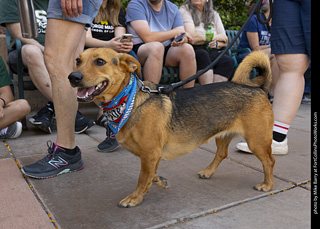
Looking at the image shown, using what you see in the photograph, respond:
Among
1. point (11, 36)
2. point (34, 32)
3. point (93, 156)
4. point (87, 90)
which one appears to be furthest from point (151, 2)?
point (87, 90)

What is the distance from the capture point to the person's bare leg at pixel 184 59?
4457 mm

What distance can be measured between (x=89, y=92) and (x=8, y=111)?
7.15 ft

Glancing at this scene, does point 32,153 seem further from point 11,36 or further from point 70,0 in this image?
point 11,36

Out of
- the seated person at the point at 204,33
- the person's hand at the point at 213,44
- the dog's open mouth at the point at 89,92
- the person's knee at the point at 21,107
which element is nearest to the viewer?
the dog's open mouth at the point at 89,92

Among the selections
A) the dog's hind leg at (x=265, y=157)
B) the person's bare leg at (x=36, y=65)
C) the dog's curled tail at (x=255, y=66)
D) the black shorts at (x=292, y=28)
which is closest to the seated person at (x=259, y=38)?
the black shorts at (x=292, y=28)

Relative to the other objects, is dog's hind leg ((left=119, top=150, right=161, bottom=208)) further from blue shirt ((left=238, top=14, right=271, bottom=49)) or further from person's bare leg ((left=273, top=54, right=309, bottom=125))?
blue shirt ((left=238, top=14, right=271, bottom=49))

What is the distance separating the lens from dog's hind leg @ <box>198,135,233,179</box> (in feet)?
9.40

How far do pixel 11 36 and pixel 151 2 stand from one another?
218 cm

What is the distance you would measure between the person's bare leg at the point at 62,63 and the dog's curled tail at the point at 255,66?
1569mm

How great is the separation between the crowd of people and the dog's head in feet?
1.67

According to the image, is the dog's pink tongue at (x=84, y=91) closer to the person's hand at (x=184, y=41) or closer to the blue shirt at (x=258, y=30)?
the person's hand at (x=184, y=41)

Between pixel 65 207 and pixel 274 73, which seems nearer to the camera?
pixel 65 207

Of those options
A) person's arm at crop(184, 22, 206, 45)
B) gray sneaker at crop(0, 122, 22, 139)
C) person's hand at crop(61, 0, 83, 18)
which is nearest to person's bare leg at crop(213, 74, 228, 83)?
person's arm at crop(184, 22, 206, 45)

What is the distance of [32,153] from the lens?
3402mm
